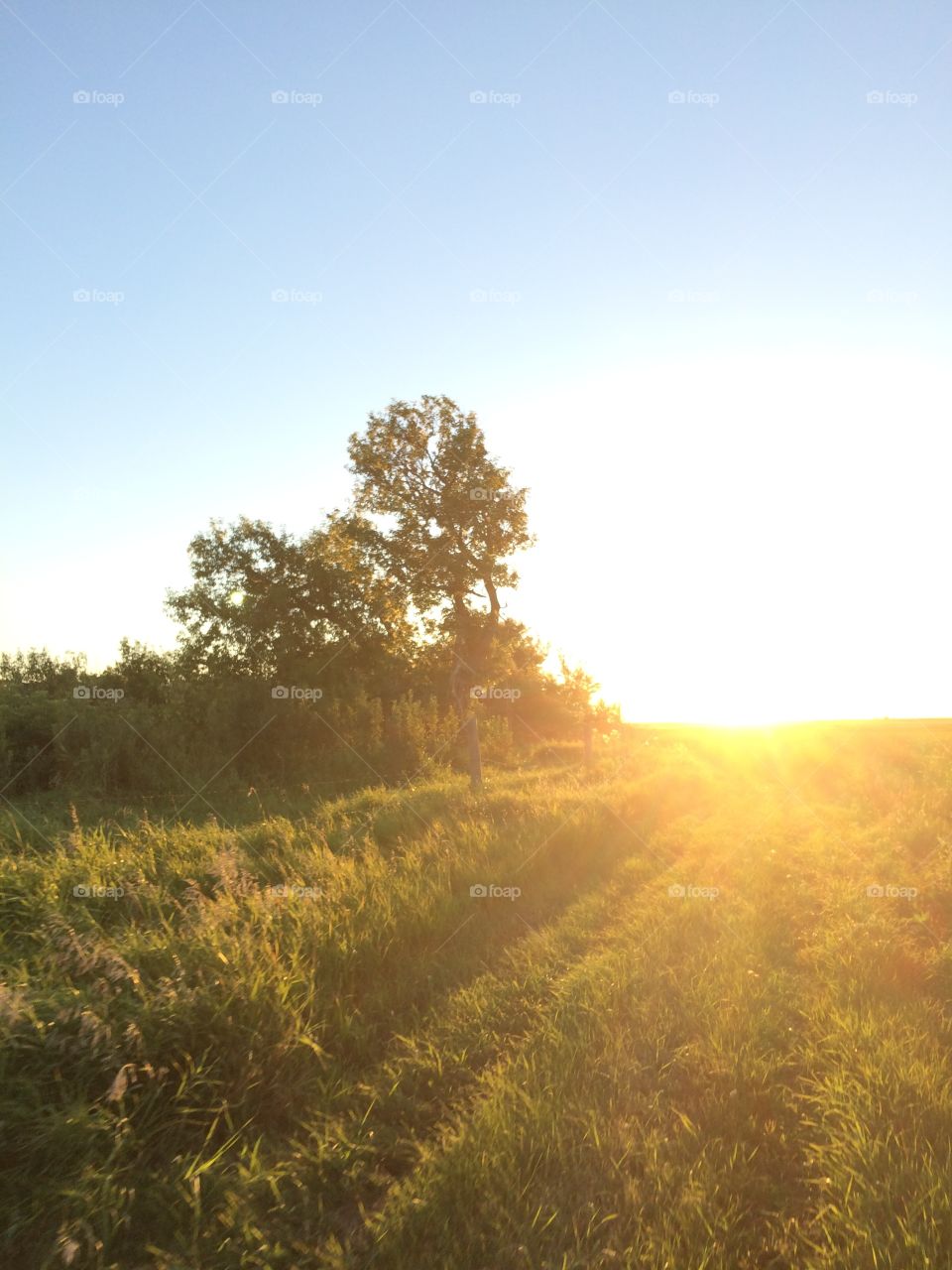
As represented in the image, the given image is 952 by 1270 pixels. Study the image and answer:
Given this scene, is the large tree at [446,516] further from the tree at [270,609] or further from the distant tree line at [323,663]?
the tree at [270,609]

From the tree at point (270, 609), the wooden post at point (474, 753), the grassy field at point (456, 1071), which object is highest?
the tree at point (270, 609)

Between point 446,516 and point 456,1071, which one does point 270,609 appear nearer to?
point 446,516

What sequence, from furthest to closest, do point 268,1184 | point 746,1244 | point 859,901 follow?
point 859,901 → point 268,1184 → point 746,1244

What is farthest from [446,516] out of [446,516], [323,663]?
[323,663]

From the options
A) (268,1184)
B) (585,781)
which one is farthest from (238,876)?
(585,781)

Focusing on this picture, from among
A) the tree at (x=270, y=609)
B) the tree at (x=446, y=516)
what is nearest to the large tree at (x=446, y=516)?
the tree at (x=446, y=516)

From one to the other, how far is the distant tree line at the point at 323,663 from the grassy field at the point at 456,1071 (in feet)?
38.4

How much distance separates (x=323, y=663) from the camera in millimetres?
28688

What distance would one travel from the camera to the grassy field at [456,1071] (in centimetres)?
354

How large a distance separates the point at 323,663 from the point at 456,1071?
2427cm

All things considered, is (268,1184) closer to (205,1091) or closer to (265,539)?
(205,1091)

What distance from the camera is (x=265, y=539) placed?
30.2 m

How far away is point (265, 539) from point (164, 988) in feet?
88.1

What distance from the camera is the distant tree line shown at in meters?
20.4
